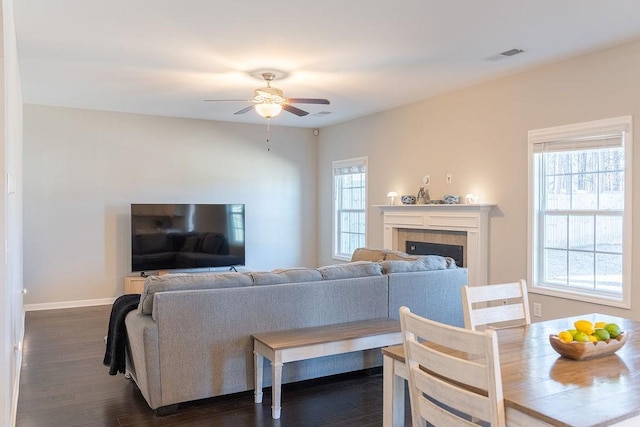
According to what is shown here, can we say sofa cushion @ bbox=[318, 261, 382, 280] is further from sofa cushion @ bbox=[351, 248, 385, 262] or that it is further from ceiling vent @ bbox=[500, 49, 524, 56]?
ceiling vent @ bbox=[500, 49, 524, 56]

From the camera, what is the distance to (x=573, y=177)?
15.8 feet

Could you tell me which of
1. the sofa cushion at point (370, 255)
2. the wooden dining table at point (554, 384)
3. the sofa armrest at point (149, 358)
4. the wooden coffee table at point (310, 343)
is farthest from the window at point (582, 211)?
the sofa armrest at point (149, 358)

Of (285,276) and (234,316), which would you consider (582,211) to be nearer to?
(285,276)

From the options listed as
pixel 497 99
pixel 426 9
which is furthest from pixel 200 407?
pixel 497 99

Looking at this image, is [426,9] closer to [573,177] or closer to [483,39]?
[483,39]

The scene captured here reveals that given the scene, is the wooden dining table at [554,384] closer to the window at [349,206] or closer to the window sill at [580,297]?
the window sill at [580,297]

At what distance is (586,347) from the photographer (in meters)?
1.95

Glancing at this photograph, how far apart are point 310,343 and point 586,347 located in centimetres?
177

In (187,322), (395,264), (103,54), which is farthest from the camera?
(103,54)

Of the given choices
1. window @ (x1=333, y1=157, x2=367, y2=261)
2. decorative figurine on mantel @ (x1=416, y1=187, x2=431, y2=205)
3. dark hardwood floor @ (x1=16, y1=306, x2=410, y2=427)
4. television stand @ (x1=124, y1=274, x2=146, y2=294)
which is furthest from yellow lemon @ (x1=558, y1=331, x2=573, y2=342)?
television stand @ (x1=124, y1=274, x2=146, y2=294)

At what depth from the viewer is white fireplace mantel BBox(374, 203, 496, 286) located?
557 centimetres

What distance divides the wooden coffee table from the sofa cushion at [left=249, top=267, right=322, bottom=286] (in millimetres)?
358

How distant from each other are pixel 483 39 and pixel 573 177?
1.67 metres

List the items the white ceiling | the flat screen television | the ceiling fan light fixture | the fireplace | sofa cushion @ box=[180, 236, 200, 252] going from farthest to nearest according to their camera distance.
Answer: sofa cushion @ box=[180, 236, 200, 252]
the flat screen television
the fireplace
the ceiling fan light fixture
the white ceiling
